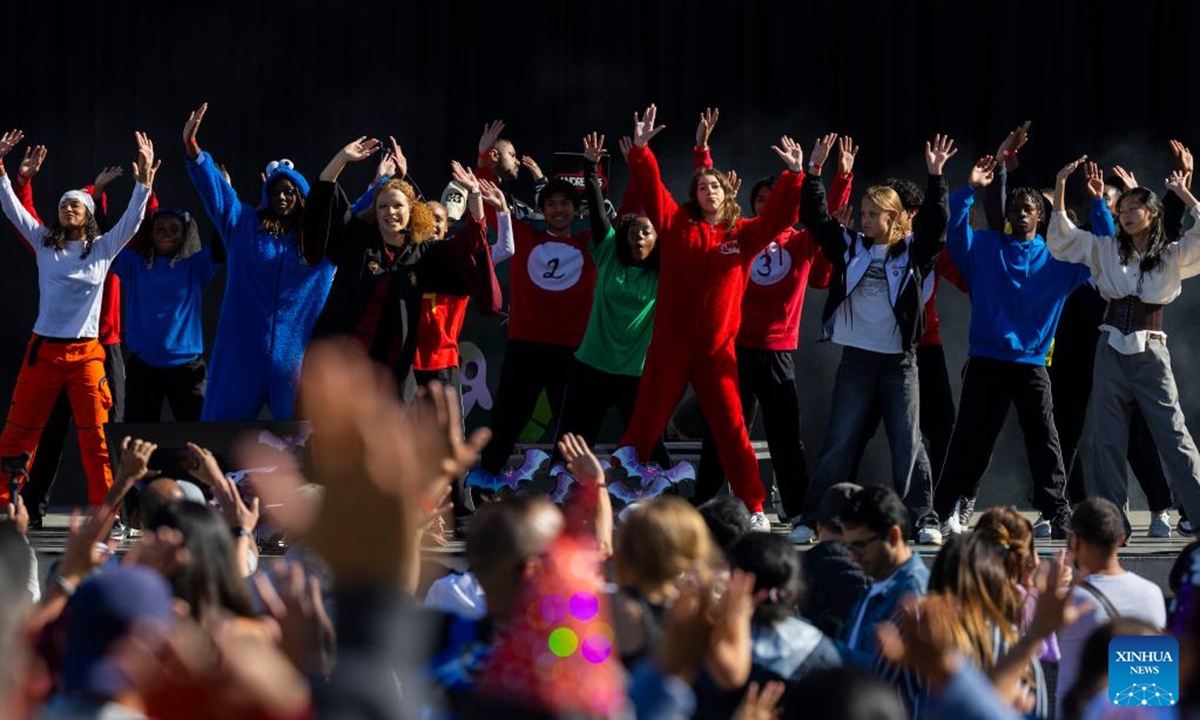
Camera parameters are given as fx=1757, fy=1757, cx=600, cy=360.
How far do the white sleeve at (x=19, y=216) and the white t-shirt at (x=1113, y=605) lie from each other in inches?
194

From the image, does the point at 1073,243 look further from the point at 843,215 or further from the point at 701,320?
the point at 701,320

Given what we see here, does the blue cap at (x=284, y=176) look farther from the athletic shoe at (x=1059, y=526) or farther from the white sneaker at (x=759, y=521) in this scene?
the athletic shoe at (x=1059, y=526)

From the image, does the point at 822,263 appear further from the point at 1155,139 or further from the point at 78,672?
the point at 78,672

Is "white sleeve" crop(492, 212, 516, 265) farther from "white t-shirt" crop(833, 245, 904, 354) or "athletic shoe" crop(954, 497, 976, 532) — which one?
"athletic shoe" crop(954, 497, 976, 532)

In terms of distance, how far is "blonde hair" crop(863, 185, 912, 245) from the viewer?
684cm

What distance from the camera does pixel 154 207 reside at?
317 inches

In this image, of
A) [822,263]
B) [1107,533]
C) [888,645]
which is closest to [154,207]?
[822,263]

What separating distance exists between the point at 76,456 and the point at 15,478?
281 centimetres

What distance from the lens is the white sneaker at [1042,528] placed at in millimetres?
7008

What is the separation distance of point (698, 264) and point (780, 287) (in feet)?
2.12

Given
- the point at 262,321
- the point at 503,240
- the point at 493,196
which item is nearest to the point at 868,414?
the point at 503,240

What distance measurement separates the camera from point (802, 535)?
6.75 metres

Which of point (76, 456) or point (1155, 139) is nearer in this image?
point (1155, 139)

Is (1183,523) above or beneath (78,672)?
beneath
